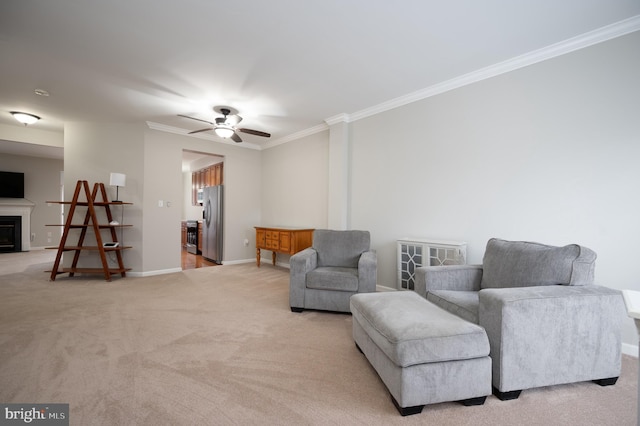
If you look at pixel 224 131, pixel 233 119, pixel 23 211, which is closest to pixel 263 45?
pixel 233 119

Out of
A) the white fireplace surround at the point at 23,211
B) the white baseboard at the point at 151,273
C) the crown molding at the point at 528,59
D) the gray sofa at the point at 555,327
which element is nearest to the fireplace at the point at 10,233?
the white fireplace surround at the point at 23,211

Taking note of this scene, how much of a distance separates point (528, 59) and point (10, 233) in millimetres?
10797

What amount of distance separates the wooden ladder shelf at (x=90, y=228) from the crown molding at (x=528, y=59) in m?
4.51

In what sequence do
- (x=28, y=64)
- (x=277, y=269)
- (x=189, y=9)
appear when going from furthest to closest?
1. (x=277, y=269)
2. (x=28, y=64)
3. (x=189, y=9)

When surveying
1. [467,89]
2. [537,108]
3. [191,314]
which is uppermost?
[467,89]

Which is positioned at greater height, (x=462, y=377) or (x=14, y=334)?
(x=462, y=377)

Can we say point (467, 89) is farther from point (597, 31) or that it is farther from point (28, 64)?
point (28, 64)

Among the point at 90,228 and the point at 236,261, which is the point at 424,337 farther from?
the point at 90,228

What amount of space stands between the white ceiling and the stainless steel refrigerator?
7.60 feet

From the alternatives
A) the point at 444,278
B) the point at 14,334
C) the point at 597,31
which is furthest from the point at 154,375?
the point at 597,31

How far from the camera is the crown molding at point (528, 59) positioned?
216cm

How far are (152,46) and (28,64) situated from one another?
4.81 feet

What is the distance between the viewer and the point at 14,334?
2.39m

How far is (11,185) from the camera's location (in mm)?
6867
